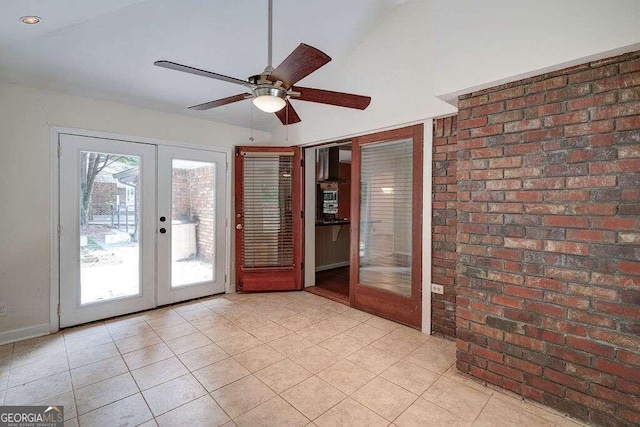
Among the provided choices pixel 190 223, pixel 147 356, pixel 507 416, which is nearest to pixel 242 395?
pixel 147 356

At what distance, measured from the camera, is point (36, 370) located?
2.29 m

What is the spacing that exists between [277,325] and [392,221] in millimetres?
1685

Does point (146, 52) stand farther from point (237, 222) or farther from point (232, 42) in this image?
point (237, 222)

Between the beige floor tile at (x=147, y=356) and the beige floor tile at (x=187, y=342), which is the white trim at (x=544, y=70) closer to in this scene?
the beige floor tile at (x=187, y=342)

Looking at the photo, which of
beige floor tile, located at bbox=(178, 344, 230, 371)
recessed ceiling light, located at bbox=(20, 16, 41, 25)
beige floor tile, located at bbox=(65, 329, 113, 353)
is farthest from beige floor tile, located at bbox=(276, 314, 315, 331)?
recessed ceiling light, located at bbox=(20, 16, 41, 25)

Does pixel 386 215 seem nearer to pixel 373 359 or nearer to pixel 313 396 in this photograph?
pixel 373 359

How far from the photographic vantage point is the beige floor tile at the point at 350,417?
5.70ft

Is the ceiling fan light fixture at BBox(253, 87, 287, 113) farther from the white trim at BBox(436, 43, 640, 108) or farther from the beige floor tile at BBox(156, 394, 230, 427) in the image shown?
the beige floor tile at BBox(156, 394, 230, 427)

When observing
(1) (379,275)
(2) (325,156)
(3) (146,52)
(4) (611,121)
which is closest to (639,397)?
(4) (611,121)

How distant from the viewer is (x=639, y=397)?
5.18ft

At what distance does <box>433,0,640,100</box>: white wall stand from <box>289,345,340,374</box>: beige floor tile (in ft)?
7.52

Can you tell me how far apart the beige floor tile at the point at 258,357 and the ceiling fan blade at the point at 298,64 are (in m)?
2.11

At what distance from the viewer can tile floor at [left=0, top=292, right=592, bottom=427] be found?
1811mm

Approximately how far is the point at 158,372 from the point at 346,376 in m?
1.44
